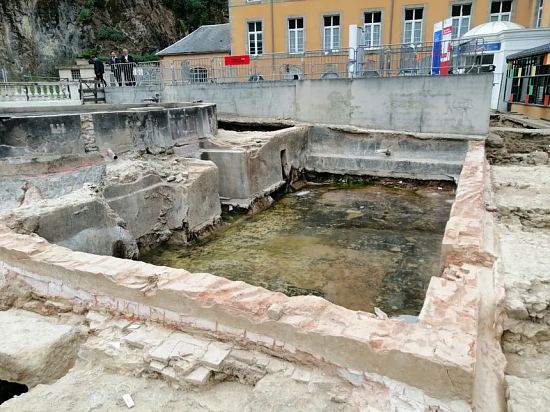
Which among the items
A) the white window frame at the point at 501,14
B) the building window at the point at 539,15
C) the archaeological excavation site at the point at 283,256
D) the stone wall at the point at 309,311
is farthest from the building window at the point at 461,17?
the stone wall at the point at 309,311

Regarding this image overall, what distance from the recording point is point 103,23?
3083 cm

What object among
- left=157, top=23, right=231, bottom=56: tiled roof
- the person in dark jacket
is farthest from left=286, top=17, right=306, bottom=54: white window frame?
the person in dark jacket

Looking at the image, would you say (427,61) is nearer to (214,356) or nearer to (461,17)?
(461,17)

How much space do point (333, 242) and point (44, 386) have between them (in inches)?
227

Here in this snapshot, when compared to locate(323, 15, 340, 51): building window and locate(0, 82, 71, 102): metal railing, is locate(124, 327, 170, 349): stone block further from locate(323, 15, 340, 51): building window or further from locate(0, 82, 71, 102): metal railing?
locate(323, 15, 340, 51): building window

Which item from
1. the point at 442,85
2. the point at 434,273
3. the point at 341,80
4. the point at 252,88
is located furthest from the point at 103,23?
the point at 434,273

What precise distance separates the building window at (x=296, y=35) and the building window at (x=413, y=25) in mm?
5323

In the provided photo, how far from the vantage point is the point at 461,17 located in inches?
833

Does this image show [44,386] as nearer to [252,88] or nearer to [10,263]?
[10,263]

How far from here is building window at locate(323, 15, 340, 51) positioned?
2223 cm

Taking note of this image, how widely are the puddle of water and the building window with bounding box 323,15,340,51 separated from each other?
14.0m

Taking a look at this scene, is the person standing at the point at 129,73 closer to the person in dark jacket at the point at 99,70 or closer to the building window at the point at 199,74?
the person in dark jacket at the point at 99,70

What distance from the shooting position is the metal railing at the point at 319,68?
13.0 meters

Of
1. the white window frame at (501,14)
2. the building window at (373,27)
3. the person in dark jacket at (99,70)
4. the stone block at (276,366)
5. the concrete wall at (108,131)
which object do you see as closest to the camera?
the stone block at (276,366)
